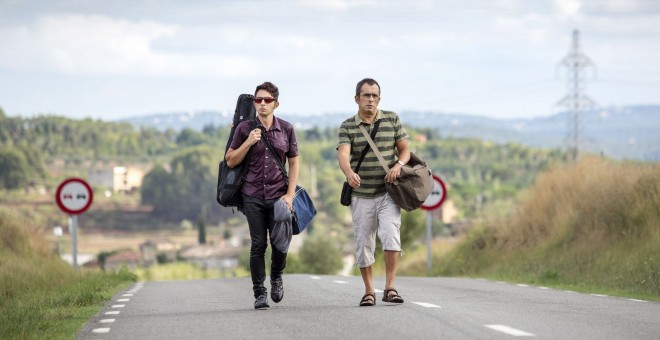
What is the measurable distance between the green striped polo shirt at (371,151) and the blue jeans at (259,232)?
0.98m

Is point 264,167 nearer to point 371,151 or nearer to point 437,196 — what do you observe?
point 371,151

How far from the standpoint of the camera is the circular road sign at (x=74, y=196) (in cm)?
2659

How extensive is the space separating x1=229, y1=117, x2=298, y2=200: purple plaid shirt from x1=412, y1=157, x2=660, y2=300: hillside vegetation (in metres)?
6.09

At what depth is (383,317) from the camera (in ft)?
41.0

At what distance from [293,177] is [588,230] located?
39.6 feet

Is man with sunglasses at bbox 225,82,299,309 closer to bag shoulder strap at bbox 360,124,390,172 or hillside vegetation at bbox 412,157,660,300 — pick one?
bag shoulder strap at bbox 360,124,390,172

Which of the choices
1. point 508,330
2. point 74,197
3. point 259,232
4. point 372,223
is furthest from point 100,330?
point 74,197

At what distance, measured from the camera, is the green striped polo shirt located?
1406 centimetres

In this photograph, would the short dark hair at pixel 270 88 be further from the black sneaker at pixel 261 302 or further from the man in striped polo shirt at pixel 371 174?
the black sneaker at pixel 261 302

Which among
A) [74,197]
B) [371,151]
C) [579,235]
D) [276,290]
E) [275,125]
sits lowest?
[276,290]

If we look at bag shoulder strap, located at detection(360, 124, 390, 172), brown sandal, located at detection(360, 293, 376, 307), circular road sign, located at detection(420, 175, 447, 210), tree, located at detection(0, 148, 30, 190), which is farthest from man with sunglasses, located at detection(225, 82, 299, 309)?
tree, located at detection(0, 148, 30, 190)

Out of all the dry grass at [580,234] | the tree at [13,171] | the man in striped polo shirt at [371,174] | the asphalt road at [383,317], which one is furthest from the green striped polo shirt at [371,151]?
the tree at [13,171]

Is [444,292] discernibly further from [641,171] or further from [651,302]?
[641,171]

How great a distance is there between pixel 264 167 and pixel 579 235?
498 inches
